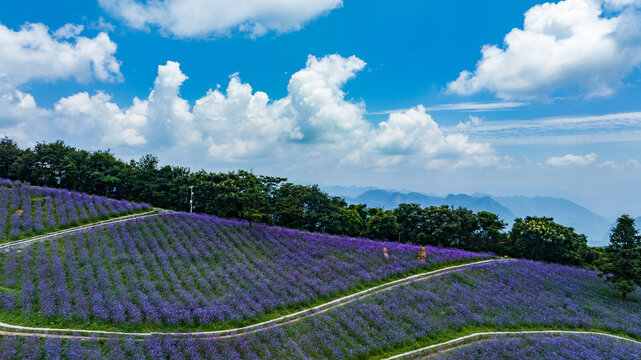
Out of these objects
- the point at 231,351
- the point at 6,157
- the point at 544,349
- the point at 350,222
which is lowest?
the point at 544,349

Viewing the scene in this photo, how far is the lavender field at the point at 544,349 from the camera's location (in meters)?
17.3

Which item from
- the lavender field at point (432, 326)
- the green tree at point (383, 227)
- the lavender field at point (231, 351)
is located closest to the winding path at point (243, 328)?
the lavender field at point (432, 326)

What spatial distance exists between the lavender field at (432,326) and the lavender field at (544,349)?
0.07 meters

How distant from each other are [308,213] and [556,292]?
26.9 m

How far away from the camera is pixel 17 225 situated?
97.9 ft

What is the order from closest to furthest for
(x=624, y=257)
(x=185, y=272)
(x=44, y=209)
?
(x=185, y=272), (x=624, y=257), (x=44, y=209)

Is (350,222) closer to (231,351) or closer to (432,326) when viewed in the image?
(432,326)

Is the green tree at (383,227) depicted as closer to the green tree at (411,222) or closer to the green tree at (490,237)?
the green tree at (411,222)

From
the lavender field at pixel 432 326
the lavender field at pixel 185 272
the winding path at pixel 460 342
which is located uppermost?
the lavender field at pixel 185 272

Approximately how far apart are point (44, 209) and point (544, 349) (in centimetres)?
4733

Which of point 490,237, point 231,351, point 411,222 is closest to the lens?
point 231,351

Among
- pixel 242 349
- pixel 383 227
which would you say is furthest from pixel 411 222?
pixel 242 349

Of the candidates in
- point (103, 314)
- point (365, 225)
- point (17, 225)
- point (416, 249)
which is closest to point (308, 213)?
point (365, 225)

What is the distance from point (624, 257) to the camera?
27.6 metres
